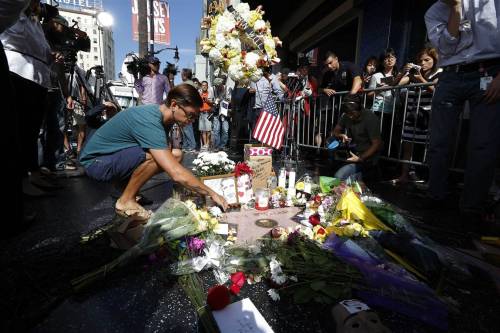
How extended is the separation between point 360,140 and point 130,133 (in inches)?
116

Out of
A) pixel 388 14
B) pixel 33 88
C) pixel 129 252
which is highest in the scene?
pixel 388 14

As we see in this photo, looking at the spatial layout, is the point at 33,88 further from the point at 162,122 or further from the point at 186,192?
the point at 186,192

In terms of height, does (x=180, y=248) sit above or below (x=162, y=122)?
below

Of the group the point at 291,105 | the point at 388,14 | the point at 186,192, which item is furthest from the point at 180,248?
the point at 388,14

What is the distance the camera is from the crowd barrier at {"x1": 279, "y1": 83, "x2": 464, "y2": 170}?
165 inches

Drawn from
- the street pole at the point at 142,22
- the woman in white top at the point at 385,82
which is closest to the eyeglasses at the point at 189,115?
the woman in white top at the point at 385,82

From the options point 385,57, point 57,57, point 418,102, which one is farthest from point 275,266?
point 385,57

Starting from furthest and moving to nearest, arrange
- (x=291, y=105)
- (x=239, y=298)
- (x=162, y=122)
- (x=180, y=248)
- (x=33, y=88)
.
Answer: (x=291, y=105), (x=33, y=88), (x=162, y=122), (x=180, y=248), (x=239, y=298)

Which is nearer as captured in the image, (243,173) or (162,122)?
(162,122)

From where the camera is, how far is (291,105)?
263 inches

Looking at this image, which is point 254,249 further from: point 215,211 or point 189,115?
point 189,115

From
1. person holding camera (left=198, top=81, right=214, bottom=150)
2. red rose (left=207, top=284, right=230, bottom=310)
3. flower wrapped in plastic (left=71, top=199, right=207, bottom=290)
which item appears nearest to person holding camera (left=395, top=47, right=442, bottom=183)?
flower wrapped in plastic (left=71, top=199, right=207, bottom=290)

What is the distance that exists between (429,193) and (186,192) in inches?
108

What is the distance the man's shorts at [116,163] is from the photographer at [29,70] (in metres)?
0.76
